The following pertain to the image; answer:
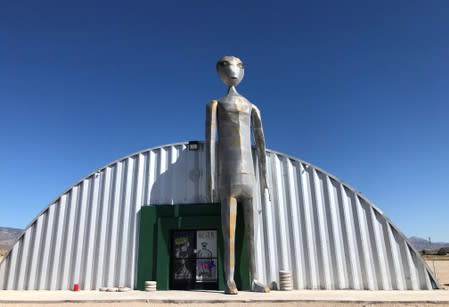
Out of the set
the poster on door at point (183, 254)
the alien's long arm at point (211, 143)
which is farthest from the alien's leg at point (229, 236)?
the poster on door at point (183, 254)

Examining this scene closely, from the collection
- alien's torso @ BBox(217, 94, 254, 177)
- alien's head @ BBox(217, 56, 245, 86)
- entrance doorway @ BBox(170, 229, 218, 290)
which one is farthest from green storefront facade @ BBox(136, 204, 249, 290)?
alien's head @ BBox(217, 56, 245, 86)

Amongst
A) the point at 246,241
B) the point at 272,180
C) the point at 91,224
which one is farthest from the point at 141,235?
the point at 272,180

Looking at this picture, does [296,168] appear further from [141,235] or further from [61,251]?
[61,251]

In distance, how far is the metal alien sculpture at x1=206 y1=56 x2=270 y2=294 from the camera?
854 centimetres

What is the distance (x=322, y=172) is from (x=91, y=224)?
Answer: 7.44 meters

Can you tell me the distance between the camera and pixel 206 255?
10.1 meters

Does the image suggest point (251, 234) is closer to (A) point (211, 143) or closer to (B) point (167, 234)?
(A) point (211, 143)

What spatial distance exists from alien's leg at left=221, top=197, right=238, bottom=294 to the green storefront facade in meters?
1.05

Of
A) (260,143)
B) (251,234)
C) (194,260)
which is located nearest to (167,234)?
(194,260)

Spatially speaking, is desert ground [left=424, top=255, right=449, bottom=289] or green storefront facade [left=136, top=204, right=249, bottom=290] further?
desert ground [left=424, top=255, right=449, bottom=289]

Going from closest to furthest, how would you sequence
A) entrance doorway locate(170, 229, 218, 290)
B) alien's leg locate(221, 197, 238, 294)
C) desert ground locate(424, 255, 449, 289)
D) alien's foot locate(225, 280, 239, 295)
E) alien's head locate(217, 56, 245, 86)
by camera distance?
alien's foot locate(225, 280, 239, 295), alien's leg locate(221, 197, 238, 294), alien's head locate(217, 56, 245, 86), entrance doorway locate(170, 229, 218, 290), desert ground locate(424, 255, 449, 289)

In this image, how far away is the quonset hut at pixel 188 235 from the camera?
9242 millimetres

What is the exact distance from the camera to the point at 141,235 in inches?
400

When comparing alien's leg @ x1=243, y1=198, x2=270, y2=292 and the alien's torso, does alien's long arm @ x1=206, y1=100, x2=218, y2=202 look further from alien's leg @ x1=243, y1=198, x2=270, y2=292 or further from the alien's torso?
alien's leg @ x1=243, y1=198, x2=270, y2=292
